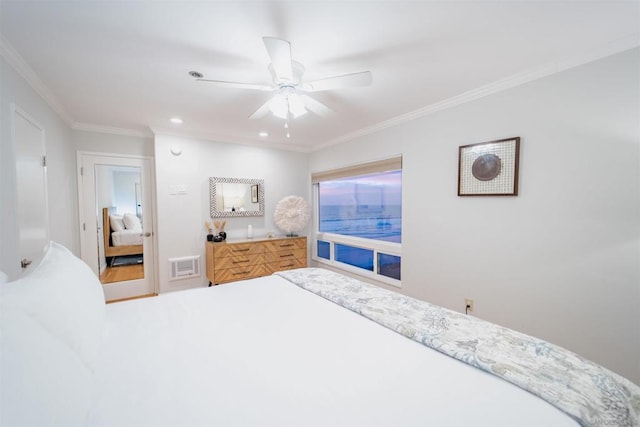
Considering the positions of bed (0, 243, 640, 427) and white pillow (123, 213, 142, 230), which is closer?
bed (0, 243, 640, 427)

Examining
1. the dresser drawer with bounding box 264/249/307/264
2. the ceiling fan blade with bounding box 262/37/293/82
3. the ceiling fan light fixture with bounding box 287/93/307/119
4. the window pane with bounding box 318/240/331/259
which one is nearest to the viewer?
the ceiling fan blade with bounding box 262/37/293/82

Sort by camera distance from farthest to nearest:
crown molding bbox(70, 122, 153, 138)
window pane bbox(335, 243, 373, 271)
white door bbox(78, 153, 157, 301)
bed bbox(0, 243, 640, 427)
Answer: window pane bbox(335, 243, 373, 271)
white door bbox(78, 153, 157, 301)
crown molding bbox(70, 122, 153, 138)
bed bbox(0, 243, 640, 427)

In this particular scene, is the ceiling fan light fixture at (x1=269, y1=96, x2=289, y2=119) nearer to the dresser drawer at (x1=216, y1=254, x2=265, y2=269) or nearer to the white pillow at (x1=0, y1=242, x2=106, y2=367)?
the white pillow at (x1=0, y1=242, x2=106, y2=367)

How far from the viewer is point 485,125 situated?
234cm

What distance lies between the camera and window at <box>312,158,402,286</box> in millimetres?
3402

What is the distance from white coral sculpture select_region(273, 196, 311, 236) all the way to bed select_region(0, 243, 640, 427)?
8.84 feet

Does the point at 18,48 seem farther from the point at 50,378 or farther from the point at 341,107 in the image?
the point at 341,107

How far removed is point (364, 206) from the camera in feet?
13.3

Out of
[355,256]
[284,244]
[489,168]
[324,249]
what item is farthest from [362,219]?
[489,168]

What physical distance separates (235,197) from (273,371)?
10.8 feet

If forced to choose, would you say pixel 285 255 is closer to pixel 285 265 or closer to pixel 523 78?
pixel 285 265

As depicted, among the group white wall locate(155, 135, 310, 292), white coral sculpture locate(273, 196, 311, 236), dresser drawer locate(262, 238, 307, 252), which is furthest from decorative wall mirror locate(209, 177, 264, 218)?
dresser drawer locate(262, 238, 307, 252)

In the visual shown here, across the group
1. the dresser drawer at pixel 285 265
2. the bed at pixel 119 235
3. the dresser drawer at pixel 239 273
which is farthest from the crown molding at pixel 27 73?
the dresser drawer at pixel 285 265

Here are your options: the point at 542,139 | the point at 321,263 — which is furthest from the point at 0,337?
the point at 321,263
